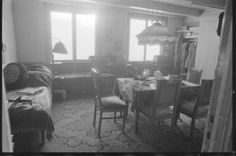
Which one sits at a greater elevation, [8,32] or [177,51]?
[8,32]

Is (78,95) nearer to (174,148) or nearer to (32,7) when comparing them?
(32,7)

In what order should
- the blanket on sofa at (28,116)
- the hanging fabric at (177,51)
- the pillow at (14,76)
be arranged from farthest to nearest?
the hanging fabric at (177,51) → the pillow at (14,76) → the blanket on sofa at (28,116)

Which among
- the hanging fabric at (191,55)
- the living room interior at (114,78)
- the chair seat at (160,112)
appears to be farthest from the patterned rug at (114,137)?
the hanging fabric at (191,55)

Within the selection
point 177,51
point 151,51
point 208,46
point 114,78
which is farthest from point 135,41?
point 208,46

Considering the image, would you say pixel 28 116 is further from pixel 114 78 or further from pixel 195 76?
pixel 195 76

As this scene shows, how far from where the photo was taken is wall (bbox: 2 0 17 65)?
12.2 ft

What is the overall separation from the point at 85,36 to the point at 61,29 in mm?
757

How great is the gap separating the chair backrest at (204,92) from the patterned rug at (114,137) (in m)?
0.60

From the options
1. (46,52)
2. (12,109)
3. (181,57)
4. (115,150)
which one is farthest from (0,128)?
(181,57)

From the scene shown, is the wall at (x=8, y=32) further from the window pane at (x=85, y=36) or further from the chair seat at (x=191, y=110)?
the chair seat at (x=191, y=110)

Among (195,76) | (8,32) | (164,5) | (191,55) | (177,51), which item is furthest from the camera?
(177,51)

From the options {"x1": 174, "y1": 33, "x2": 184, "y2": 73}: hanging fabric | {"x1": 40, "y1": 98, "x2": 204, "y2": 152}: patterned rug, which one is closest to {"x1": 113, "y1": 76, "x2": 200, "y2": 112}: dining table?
{"x1": 40, "y1": 98, "x2": 204, "y2": 152}: patterned rug

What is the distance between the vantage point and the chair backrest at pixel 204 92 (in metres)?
2.43

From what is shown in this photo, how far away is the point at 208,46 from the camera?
4973 millimetres
